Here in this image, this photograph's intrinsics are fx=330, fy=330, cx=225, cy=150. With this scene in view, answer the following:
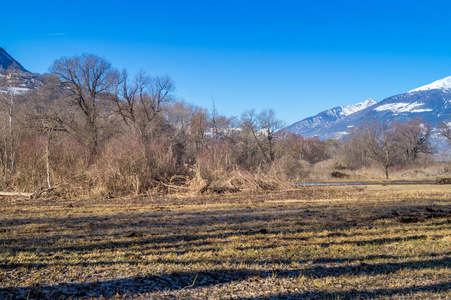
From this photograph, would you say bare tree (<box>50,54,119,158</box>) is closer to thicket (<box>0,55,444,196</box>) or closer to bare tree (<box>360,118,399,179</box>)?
thicket (<box>0,55,444,196</box>)

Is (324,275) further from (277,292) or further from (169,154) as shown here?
(169,154)

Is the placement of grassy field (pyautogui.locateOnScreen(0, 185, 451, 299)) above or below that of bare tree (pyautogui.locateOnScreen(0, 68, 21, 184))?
below

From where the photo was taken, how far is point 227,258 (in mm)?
5582

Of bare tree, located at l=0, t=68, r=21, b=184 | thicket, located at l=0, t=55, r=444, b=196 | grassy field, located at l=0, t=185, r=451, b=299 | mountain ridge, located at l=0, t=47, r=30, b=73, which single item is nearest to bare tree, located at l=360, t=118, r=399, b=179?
thicket, located at l=0, t=55, r=444, b=196

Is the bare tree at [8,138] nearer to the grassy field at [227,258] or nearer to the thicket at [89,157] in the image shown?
the thicket at [89,157]

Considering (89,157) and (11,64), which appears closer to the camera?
(89,157)

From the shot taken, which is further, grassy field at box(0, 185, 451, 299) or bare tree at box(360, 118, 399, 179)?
bare tree at box(360, 118, 399, 179)

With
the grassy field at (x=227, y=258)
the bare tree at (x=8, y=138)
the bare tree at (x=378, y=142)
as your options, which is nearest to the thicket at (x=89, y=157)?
the bare tree at (x=8, y=138)

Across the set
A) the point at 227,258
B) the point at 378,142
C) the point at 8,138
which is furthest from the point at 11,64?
the point at 378,142

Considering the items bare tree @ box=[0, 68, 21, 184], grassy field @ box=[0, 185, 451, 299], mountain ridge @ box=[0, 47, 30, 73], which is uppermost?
mountain ridge @ box=[0, 47, 30, 73]

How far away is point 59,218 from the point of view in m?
9.71

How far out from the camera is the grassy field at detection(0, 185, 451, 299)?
14.1 ft

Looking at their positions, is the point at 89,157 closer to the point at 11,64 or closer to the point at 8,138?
the point at 8,138

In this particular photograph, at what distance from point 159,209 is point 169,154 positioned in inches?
296
